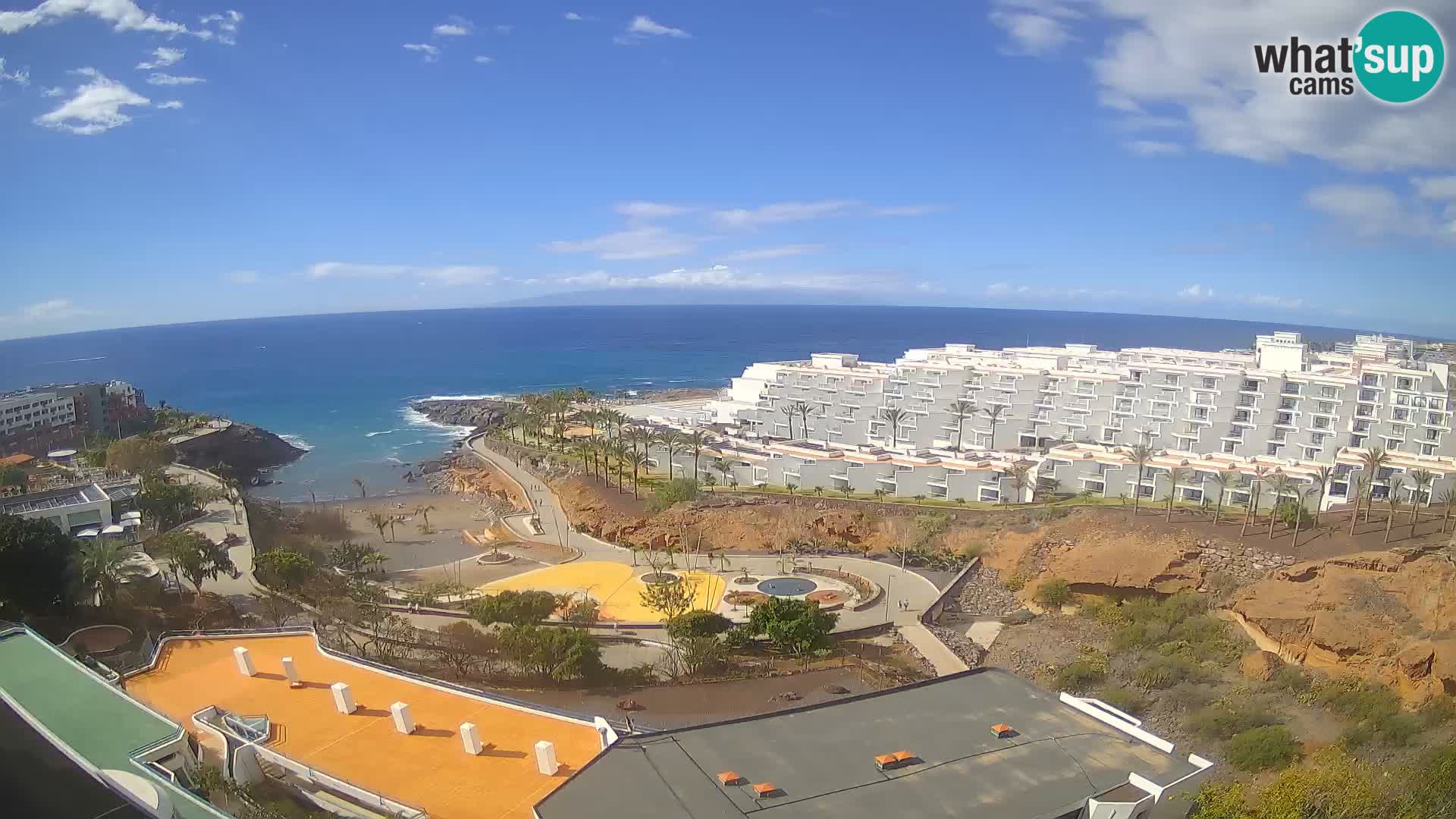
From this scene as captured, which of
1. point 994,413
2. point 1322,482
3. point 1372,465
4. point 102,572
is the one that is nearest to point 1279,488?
point 1322,482

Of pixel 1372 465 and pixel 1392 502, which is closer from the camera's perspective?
pixel 1392 502

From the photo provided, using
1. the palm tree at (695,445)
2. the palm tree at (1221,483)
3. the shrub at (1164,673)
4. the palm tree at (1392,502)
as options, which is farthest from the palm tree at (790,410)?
the shrub at (1164,673)

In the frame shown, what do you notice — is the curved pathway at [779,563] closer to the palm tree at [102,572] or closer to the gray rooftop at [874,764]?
the gray rooftop at [874,764]

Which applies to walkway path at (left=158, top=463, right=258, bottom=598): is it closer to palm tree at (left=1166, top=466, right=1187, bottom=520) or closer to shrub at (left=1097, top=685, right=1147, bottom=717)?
shrub at (left=1097, top=685, right=1147, bottom=717)

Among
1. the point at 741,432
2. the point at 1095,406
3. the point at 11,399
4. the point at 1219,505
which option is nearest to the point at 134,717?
the point at 1219,505

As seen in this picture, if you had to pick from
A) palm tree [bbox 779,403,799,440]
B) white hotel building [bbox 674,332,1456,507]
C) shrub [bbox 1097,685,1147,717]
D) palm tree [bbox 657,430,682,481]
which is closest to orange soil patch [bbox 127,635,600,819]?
shrub [bbox 1097,685,1147,717]

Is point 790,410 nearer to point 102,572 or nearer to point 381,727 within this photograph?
point 102,572
